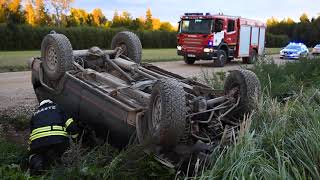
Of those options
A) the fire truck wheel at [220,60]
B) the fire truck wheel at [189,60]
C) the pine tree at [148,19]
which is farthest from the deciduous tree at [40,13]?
the fire truck wheel at [220,60]

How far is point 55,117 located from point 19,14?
6051cm

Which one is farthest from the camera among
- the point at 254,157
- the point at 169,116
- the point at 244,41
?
the point at 244,41

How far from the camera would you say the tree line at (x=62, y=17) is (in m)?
60.5

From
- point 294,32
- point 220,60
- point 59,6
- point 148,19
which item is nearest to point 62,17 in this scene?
point 59,6

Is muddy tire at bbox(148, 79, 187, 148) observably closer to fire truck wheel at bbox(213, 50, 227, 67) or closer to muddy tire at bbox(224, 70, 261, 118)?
muddy tire at bbox(224, 70, 261, 118)

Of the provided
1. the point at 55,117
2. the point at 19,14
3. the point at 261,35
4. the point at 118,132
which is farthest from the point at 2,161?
the point at 19,14

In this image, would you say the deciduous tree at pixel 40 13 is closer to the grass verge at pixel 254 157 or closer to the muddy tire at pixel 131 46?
Answer: the muddy tire at pixel 131 46

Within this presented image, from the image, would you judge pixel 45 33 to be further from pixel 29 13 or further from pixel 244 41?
pixel 244 41

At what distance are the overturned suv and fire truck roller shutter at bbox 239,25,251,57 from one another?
1713cm

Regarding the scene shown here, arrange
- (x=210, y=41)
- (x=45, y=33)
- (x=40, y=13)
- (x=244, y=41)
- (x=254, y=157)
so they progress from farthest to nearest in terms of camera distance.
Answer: (x=40, y=13) < (x=45, y=33) < (x=244, y=41) < (x=210, y=41) < (x=254, y=157)

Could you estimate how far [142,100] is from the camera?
5367 mm

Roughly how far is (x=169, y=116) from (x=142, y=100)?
1003 mm

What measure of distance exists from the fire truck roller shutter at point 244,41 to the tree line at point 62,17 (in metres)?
36.1

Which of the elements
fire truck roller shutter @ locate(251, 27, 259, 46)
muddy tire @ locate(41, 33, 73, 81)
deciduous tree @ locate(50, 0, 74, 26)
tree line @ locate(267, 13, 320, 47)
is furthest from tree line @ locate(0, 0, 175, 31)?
muddy tire @ locate(41, 33, 73, 81)
